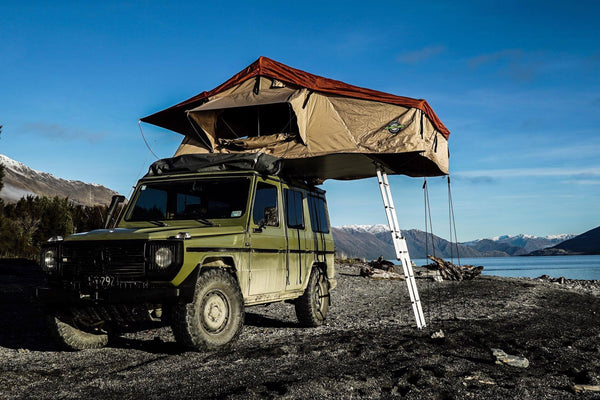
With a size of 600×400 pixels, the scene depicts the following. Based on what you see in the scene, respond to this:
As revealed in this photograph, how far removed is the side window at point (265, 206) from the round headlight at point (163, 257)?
5.50 feet

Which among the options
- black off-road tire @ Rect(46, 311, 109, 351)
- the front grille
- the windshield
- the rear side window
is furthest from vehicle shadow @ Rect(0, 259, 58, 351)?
the rear side window

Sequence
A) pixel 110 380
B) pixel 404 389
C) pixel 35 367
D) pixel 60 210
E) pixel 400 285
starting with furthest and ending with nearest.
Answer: pixel 60 210 < pixel 400 285 < pixel 35 367 < pixel 110 380 < pixel 404 389

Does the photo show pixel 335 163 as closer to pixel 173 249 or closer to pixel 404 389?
pixel 173 249

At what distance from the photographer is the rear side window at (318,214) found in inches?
384

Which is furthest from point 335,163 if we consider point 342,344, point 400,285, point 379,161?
point 400,285

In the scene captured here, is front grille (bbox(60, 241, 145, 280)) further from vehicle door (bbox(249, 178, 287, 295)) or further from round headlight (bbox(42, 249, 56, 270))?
vehicle door (bbox(249, 178, 287, 295))

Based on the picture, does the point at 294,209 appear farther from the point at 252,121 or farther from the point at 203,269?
the point at 203,269

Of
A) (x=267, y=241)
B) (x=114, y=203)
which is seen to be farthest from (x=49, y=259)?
(x=267, y=241)

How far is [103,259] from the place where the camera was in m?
6.25

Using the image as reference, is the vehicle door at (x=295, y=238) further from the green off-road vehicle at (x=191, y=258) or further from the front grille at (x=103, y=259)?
the front grille at (x=103, y=259)

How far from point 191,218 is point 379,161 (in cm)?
385

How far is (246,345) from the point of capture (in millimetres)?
7125

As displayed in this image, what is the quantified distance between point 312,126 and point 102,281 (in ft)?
14.9

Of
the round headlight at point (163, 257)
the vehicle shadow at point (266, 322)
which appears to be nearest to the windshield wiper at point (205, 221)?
the round headlight at point (163, 257)
